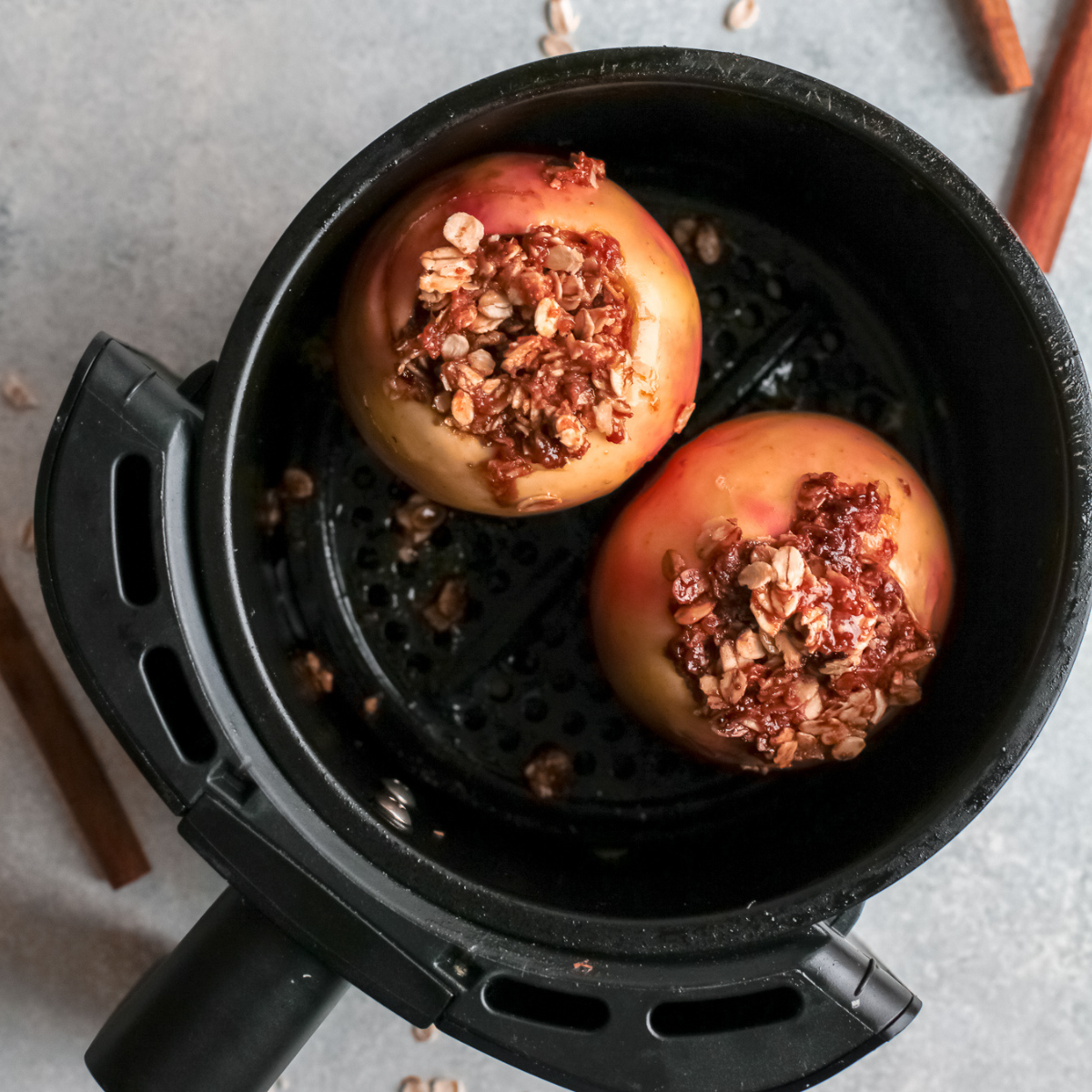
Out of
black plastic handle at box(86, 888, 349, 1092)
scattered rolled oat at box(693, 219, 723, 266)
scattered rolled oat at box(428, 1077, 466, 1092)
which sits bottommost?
scattered rolled oat at box(428, 1077, 466, 1092)

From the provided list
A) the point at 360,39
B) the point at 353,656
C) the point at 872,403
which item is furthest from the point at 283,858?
the point at 360,39

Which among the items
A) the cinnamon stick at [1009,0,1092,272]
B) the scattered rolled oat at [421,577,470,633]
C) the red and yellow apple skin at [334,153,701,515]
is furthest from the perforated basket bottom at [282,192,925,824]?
the cinnamon stick at [1009,0,1092,272]

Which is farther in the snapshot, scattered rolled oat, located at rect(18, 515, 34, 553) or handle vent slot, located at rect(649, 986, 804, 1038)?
scattered rolled oat, located at rect(18, 515, 34, 553)

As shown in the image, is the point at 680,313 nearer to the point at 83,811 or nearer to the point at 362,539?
the point at 362,539

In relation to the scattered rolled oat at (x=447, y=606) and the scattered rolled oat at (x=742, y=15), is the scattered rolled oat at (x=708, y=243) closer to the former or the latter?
the scattered rolled oat at (x=742, y=15)

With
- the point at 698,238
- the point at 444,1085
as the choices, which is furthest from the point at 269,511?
the point at 444,1085

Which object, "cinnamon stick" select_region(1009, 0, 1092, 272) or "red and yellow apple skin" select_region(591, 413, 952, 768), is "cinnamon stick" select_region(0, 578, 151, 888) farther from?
"cinnamon stick" select_region(1009, 0, 1092, 272)

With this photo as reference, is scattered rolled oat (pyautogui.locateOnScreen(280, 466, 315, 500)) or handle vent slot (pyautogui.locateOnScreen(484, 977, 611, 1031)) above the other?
scattered rolled oat (pyautogui.locateOnScreen(280, 466, 315, 500))
